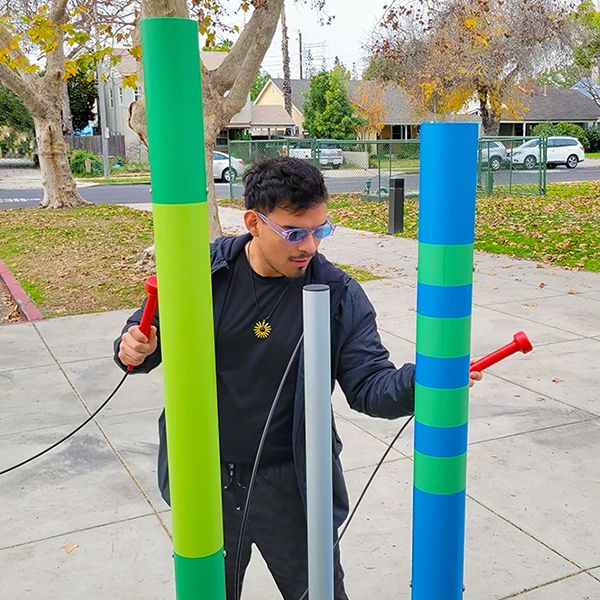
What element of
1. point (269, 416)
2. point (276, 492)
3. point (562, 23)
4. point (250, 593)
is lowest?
point (250, 593)

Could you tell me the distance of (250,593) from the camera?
3029 millimetres

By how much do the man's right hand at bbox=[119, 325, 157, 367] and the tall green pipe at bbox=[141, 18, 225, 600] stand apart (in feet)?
1.56

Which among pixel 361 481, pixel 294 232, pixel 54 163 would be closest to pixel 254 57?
pixel 361 481

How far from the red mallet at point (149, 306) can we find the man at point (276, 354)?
26 cm

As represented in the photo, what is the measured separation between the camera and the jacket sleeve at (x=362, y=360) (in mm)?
2006

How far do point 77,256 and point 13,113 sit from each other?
3488 cm

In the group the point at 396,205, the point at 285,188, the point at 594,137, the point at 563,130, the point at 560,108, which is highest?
the point at 560,108

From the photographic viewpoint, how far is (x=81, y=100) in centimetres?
4778

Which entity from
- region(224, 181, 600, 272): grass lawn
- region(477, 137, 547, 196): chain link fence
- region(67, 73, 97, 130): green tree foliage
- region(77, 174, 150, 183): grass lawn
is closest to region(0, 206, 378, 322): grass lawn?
region(224, 181, 600, 272): grass lawn

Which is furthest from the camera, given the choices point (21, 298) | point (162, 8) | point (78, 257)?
point (78, 257)

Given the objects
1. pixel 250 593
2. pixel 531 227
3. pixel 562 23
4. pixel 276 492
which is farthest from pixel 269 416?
pixel 562 23

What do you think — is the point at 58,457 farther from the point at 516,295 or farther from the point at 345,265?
the point at 345,265

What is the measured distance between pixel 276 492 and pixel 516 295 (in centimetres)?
640

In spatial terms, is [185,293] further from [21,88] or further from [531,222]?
[21,88]
